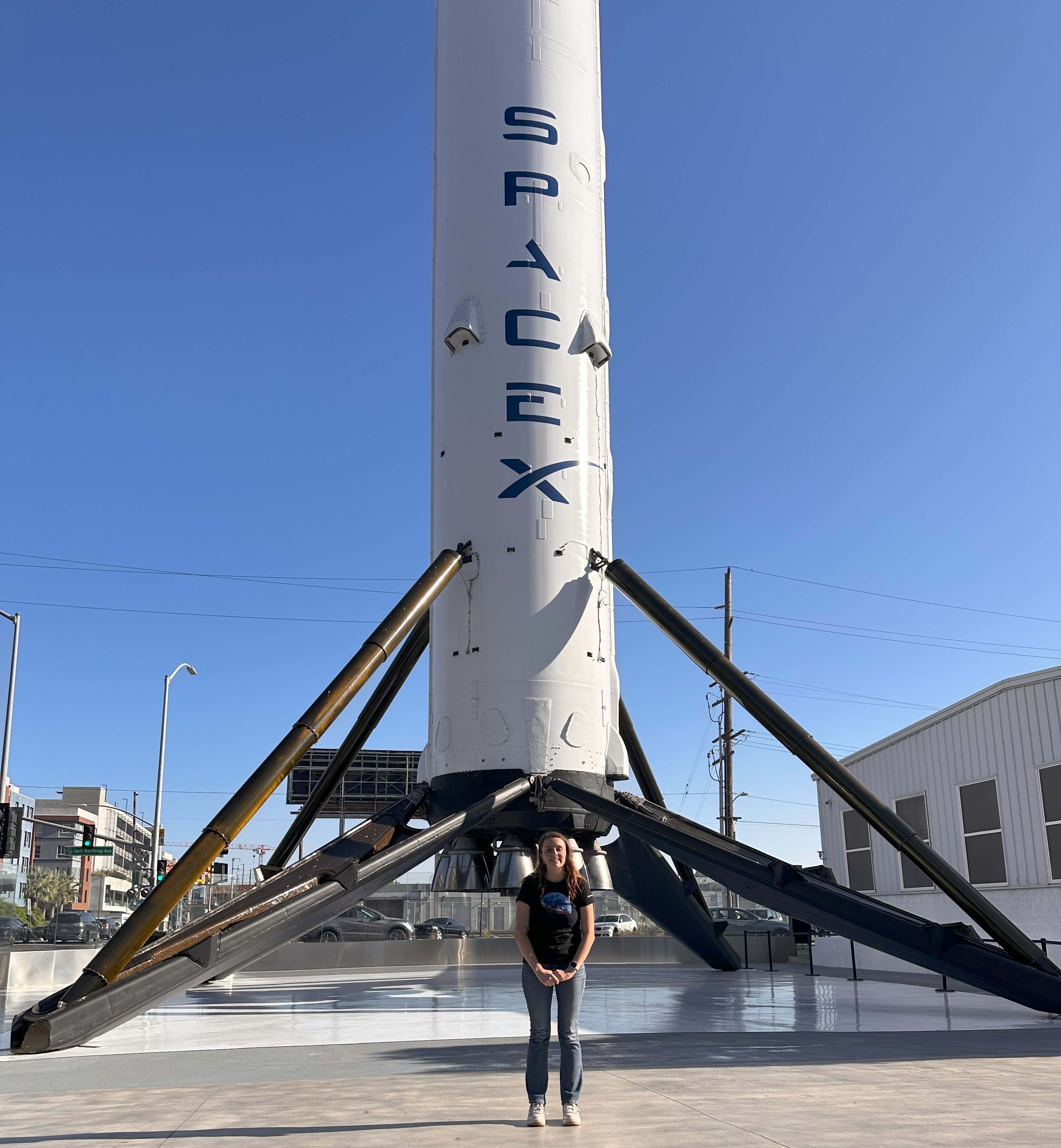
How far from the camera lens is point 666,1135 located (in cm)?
500

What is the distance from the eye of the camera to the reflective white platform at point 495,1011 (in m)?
9.62

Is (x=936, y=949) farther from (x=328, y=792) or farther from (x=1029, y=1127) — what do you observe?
(x=328, y=792)

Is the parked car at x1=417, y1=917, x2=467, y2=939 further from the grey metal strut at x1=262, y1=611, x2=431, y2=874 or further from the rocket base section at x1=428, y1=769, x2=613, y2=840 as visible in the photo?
the rocket base section at x1=428, y1=769, x2=613, y2=840

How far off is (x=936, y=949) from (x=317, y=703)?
22.5 ft

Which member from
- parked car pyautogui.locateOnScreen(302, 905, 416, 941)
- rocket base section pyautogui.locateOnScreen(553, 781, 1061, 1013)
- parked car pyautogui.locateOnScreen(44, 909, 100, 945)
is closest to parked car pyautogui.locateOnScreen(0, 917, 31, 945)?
parked car pyautogui.locateOnScreen(44, 909, 100, 945)

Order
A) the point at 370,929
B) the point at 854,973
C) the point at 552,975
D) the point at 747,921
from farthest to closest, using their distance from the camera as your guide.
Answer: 1. the point at 370,929
2. the point at 747,921
3. the point at 854,973
4. the point at 552,975

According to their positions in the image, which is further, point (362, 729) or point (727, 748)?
point (727, 748)

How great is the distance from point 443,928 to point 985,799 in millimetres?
27435

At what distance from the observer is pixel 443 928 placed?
4141 centimetres

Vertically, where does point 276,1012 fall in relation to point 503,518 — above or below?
below

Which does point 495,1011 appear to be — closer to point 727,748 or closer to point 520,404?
point 520,404

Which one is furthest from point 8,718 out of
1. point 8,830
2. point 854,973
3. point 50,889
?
point 50,889

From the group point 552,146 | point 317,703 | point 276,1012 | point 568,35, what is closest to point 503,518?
point 317,703

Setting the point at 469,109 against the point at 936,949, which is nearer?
the point at 936,949
